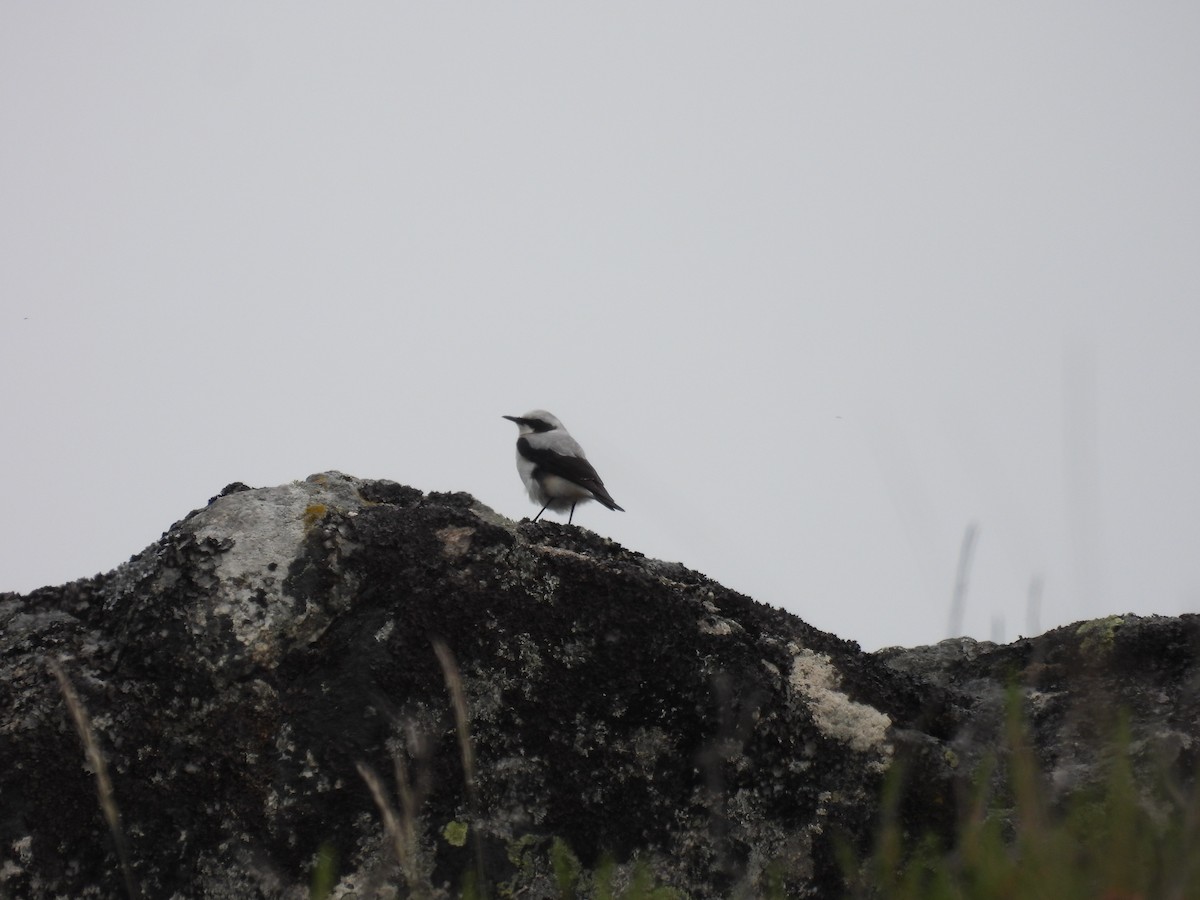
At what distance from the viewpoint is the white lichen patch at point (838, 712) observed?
11.4 feet

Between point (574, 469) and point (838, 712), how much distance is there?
6.35 m

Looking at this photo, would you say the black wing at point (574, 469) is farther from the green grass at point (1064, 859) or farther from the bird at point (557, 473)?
the green grass at point (1064, 859)

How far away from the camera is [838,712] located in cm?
353

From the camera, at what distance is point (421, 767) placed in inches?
128

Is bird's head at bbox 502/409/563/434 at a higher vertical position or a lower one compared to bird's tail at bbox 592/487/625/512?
higher

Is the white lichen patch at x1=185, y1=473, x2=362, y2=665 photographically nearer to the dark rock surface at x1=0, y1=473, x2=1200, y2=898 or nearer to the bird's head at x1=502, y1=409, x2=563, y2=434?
the dark rock surface at x1=0, y1=473, x2=1200, y2=898

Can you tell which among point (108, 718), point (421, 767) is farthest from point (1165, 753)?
point (108, 718)

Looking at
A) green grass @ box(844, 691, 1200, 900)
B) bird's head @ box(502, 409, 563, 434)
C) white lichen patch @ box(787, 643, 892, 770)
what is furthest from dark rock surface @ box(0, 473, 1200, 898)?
bird's head @ box(502, 409, 563, 434)

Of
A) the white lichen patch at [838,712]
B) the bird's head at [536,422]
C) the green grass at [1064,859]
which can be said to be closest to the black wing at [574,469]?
the bird's head at [536,422]

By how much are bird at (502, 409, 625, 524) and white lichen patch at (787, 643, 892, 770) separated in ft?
20.1

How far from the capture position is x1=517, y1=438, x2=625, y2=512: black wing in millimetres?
9750

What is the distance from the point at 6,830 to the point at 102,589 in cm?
83


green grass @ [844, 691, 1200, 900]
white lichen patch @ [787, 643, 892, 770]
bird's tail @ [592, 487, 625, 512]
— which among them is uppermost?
bird's tail @ [592, 487, 625, 512]

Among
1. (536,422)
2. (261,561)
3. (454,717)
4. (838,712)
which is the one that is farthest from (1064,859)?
(536,422)
